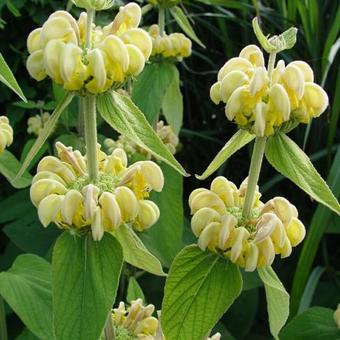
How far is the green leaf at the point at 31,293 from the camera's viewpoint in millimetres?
1002

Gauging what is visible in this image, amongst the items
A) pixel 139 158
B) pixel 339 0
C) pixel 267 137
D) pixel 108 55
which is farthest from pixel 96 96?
pixel 339 0

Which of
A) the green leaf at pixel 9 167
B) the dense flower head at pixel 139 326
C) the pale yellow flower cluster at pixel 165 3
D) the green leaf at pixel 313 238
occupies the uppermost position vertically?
the pale yellow flower cluster at pixel 165 3

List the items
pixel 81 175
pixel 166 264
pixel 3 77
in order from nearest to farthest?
pixel 3 77 → pixel 81 175 → pixel 166 264

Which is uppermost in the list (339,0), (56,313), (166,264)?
(339,0)

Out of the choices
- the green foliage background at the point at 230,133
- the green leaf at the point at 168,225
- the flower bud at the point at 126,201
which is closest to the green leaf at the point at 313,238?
the green foliage background at the point at 230,133

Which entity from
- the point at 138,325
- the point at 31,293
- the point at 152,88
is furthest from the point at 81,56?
the point at 152,88

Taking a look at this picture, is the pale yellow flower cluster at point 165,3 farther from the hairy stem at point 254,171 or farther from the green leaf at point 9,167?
the hairy stem at point 254,171

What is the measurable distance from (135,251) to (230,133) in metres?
1.30

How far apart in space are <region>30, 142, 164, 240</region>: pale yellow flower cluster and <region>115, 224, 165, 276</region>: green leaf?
2cm

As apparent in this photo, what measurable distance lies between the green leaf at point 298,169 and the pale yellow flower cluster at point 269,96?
0.07ft

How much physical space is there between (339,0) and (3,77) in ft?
5.01

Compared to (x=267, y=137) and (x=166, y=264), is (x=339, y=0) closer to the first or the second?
(x=166, y=264)

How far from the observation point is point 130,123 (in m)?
0.69

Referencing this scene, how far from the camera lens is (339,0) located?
1.98 meters
